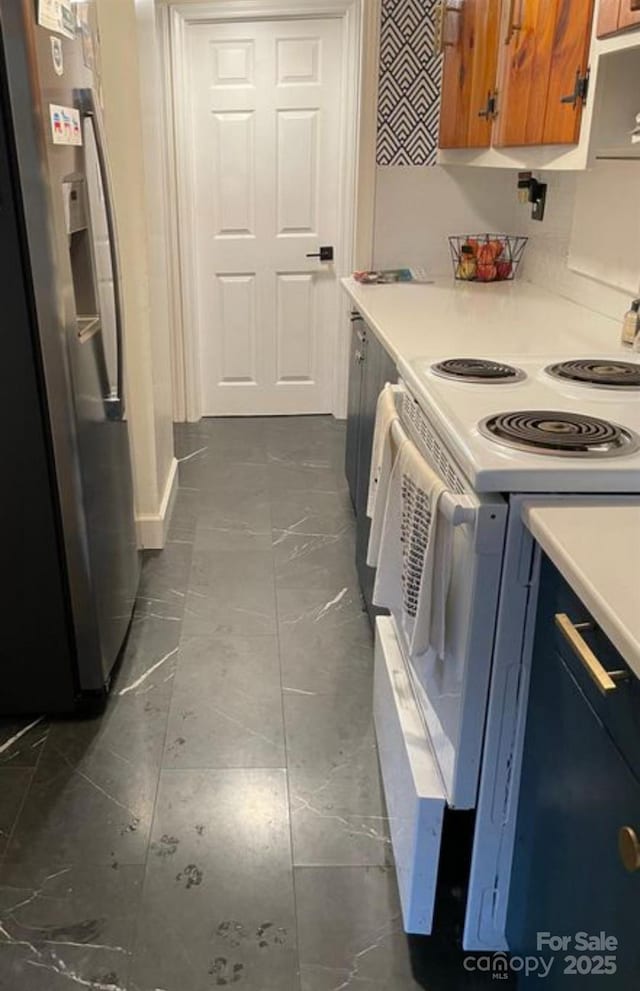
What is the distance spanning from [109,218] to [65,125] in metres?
0.36

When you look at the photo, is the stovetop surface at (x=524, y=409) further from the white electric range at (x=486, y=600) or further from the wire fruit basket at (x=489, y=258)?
the wire fruit basket at (x=489, y=258)

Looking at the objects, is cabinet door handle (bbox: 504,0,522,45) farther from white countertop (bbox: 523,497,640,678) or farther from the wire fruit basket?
white countertop (bbox: 523,497,640,678)

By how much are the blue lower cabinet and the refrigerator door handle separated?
4.87 feet

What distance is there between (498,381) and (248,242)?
10.3ft

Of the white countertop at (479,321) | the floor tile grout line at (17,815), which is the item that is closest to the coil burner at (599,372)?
the white countertop at (479,321)

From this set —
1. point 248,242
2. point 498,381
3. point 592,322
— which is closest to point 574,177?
point 592,322

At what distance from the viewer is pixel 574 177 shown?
2738 mm

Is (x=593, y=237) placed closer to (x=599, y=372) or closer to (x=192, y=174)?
(x=599, y=372)

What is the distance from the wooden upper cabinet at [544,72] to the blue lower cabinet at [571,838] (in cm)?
135

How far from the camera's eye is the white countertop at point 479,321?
208cm

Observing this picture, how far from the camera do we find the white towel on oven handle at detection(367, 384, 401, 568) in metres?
1.72

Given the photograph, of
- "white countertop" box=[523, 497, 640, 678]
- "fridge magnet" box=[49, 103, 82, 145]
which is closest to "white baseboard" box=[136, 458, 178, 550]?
"fridge magnet" box=[49, 103, 82, 145]

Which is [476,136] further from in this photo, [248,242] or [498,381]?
[248,242]

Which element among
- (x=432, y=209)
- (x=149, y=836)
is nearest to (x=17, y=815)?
(x=149, y=836)
